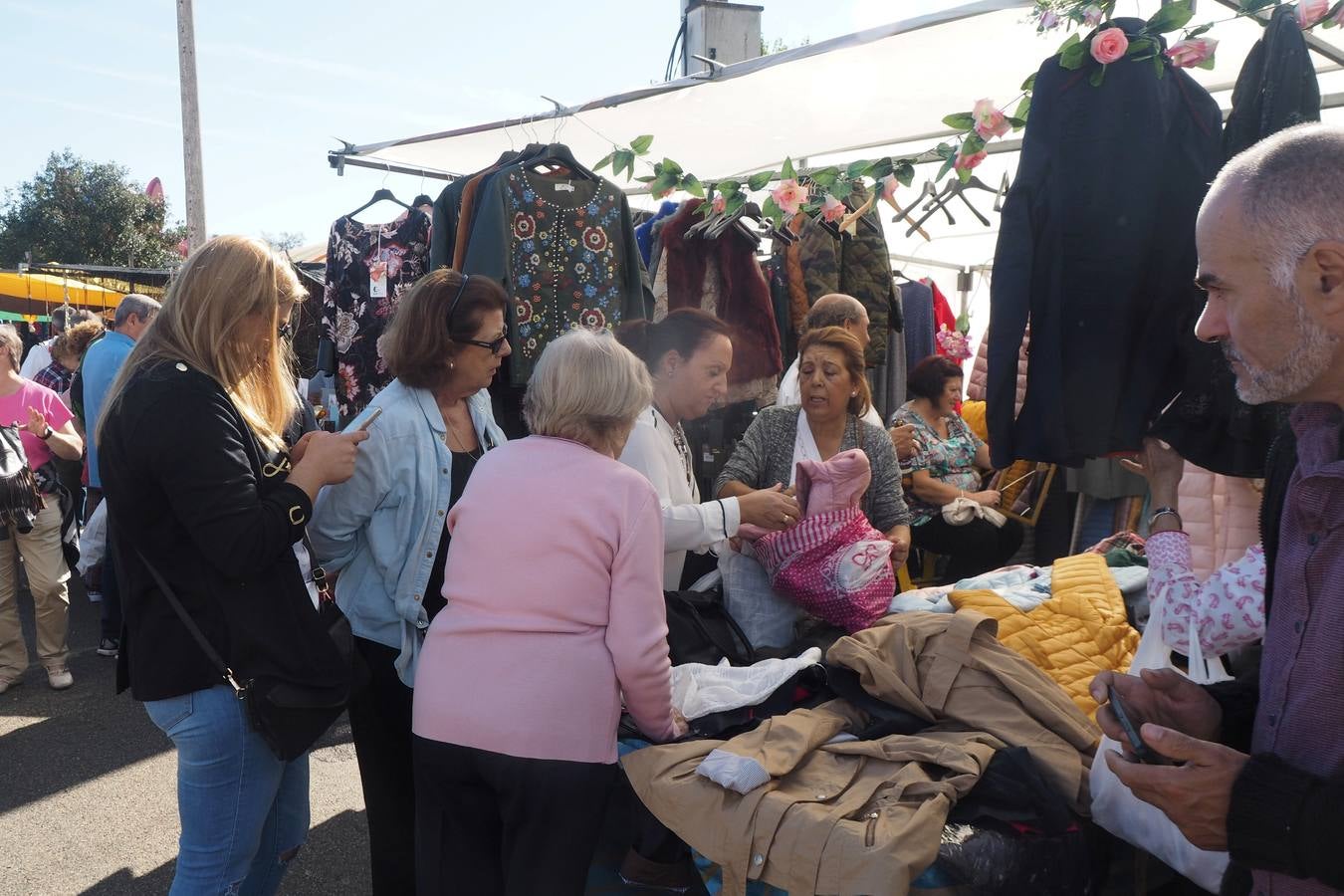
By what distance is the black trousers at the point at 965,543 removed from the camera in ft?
16.5

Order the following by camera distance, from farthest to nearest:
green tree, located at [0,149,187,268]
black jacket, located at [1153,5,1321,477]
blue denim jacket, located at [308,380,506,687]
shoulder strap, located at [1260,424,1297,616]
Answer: green tree, located at [0,149,187,268]
blue denim jacket, located at [308,380,506,687]
black jacket, located at [1153,5,1321,477]
shoulder strap, located at [1260,424,1297,616]

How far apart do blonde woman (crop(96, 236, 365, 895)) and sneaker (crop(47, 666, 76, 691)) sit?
12.2 ft

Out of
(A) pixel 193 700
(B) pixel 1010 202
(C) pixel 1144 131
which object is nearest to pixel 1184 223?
(C) pixel 1144 131

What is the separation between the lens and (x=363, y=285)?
5.14 meters

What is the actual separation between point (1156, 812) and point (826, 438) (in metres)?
1.93

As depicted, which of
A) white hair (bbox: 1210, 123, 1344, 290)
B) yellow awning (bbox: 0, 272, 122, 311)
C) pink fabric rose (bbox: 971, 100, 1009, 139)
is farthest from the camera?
yellow awning (bbox: 0, 272, 122, 311)

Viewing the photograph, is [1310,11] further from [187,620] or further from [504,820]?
[187,620]

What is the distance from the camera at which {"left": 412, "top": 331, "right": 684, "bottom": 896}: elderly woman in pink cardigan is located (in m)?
2.06

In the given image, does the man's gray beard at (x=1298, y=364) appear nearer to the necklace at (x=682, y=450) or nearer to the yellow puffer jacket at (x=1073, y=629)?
the yellow puffer jacket at (x=1073, y=629)

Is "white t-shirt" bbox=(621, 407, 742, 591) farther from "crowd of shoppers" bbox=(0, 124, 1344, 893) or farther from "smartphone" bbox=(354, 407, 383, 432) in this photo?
"smartphone" bbox=(354, 407, 383, 432)

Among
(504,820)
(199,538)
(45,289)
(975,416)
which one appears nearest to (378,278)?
(199,538)

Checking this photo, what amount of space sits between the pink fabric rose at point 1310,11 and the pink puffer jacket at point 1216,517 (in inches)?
47.1

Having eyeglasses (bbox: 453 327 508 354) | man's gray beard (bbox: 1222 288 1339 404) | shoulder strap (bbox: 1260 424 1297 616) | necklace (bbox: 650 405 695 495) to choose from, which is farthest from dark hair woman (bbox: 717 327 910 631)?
man's gray beard (bbox: 1222 288 1339 404)

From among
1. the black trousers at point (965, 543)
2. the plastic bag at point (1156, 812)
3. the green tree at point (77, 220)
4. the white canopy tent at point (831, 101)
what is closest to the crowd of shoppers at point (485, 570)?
the plastic bag at point (1156, 812)
